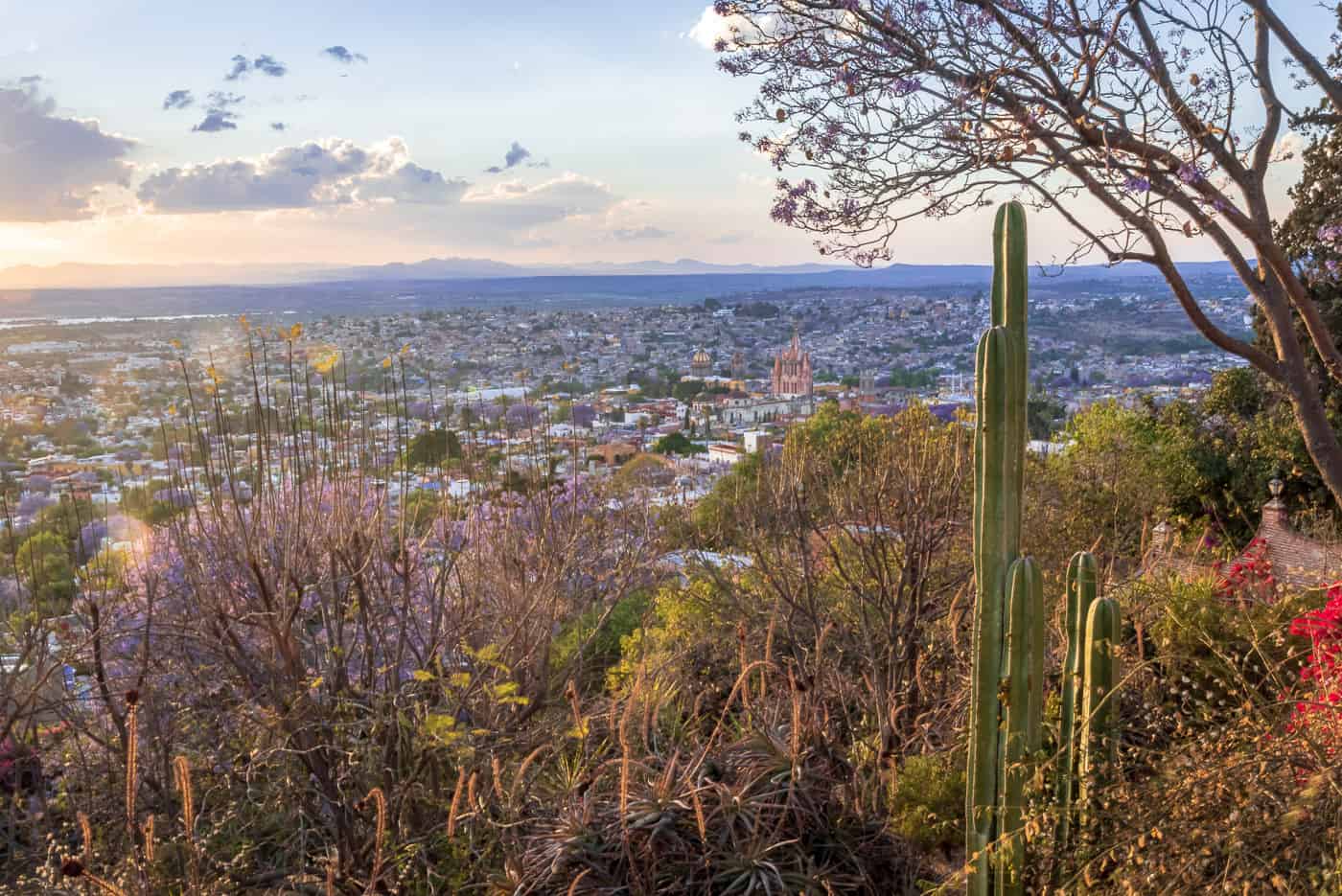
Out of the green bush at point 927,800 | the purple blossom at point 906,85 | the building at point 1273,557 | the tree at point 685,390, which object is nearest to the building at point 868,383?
the tree at point 685,390

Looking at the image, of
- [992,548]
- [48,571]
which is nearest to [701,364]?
[48,571]

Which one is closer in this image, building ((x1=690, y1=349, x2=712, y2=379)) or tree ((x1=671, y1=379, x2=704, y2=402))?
tree ((x1=671, y1=379, x2=704, y2=402))

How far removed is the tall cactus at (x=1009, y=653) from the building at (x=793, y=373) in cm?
1462

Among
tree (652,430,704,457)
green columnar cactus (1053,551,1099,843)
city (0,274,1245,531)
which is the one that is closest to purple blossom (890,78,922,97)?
city (0,274,1245,531)

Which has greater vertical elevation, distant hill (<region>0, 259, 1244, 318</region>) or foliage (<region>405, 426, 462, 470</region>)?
distant hill (<region>0, 259, 1244, 318</region>)

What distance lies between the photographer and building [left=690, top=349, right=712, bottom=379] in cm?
2100

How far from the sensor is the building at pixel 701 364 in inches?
827

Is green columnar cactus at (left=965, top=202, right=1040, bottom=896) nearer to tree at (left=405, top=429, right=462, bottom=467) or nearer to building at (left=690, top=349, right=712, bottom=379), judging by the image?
tree at (left=405, top=429, right=462, bottom=467)

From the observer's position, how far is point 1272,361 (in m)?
4.62

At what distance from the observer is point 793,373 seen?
1869 centimetres

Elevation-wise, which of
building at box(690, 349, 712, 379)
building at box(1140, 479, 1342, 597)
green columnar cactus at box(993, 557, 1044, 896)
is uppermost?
building at box(690, 349, 712, 379)

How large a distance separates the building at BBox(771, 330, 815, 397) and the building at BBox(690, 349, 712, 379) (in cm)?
186

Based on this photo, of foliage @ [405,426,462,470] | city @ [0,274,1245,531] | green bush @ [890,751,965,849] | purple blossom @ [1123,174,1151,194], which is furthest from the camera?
city @ [0,274,1245,531]

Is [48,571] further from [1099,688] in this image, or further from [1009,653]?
[1099,688]
